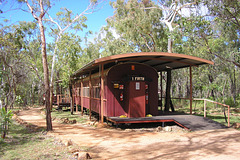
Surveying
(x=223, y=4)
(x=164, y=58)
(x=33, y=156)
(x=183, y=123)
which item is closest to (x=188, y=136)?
(x=183, y=123)

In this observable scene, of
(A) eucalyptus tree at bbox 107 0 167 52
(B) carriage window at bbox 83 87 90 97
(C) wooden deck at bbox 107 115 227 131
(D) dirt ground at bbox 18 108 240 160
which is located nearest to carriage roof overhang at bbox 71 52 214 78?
(C) wooden deck at bbox 107 115 227 131

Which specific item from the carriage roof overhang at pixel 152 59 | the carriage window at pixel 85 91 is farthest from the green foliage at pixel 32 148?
the carriage window at pixel 85 91

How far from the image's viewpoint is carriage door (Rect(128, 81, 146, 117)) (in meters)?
11.0

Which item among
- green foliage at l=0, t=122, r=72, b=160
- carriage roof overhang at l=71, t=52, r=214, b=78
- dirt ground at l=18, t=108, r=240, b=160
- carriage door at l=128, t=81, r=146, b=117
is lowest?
dirt ground at l=18, t=108, r=240, b=160

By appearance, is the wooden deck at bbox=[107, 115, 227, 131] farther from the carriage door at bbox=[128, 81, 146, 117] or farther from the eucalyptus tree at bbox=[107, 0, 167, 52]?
the eucalyptus tree at bbox=[107, 0, 167, 52]

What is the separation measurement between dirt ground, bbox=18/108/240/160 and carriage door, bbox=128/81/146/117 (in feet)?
4.88

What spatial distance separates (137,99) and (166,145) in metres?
4.00

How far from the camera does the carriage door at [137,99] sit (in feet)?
36.2

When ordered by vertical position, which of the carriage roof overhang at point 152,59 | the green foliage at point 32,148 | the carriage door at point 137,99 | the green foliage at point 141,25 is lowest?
the green foliage at point 32,148

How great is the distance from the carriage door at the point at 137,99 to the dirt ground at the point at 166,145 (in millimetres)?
1487

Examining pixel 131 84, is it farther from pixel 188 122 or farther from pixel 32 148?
pixel 32 148

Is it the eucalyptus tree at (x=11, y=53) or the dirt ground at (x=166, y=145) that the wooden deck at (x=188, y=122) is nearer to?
the dirt ground at (x=166, y=145)

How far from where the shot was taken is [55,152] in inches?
244

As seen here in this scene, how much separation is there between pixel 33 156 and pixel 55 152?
57 centimetres
